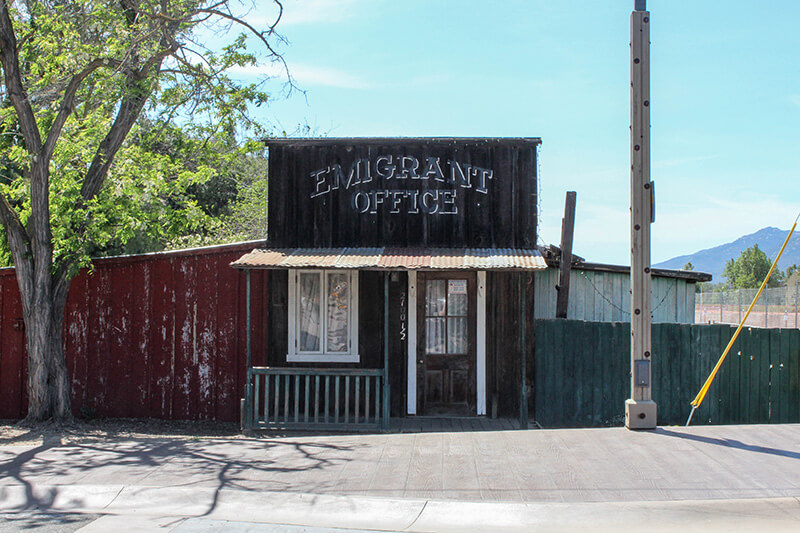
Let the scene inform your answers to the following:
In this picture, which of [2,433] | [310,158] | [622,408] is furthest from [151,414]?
[622,408]

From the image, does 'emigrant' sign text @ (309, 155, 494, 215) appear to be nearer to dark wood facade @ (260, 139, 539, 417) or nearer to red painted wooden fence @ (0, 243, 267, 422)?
dark wood facade @ (260, 139, 539, 417)

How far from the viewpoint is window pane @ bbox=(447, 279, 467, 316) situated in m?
11.8

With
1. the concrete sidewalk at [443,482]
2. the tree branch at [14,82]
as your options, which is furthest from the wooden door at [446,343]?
the tree branch at [14,82]

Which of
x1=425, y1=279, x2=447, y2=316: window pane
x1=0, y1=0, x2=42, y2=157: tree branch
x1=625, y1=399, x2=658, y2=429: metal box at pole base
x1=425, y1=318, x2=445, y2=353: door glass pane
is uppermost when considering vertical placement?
x1=0, y1=0, x2=42, y2=157: tree branch

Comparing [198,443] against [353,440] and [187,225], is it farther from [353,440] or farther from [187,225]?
[187,225]

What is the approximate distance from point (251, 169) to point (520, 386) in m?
23.3

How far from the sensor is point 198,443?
9367 mm

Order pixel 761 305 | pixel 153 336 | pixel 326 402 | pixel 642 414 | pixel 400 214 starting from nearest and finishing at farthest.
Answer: pixel 642 414
pixel 326 402
pixel 400 214
pixel 153 336
pixel 761 305

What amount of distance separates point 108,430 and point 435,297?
5383 millimetres

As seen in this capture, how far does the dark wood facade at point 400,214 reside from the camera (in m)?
11.7

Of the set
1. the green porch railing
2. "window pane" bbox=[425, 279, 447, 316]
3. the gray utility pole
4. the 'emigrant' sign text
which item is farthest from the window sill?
the gray utility pole

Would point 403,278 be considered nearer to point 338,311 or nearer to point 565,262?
point 338,311

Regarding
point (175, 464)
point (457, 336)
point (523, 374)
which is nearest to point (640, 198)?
point (523, 374)

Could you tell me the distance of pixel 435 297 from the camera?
11.8 meters
